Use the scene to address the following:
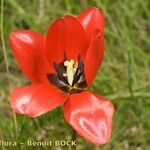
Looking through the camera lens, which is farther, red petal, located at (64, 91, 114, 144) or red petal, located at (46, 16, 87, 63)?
red petal, located at (46, 16, 87, 63)

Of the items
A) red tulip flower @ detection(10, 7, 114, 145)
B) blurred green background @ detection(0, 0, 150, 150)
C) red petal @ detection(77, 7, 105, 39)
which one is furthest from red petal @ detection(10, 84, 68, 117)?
blurred green background @ detection(0, 0, 150, 150)

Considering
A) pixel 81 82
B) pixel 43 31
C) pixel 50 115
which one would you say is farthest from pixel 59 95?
pixel 43 31

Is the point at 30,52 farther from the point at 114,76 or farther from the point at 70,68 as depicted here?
the point at 114,76

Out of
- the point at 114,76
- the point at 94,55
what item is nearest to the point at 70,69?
the point at 94,55

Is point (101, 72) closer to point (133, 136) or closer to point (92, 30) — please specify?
point (133, 136)

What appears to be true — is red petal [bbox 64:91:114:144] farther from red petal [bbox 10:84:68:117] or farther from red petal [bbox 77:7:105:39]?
red petal [bbox 77:7:105:39]

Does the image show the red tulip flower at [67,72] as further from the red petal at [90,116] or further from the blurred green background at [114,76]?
the blurred green background at [114,76]

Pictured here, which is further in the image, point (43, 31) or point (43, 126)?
point (43, 31)
